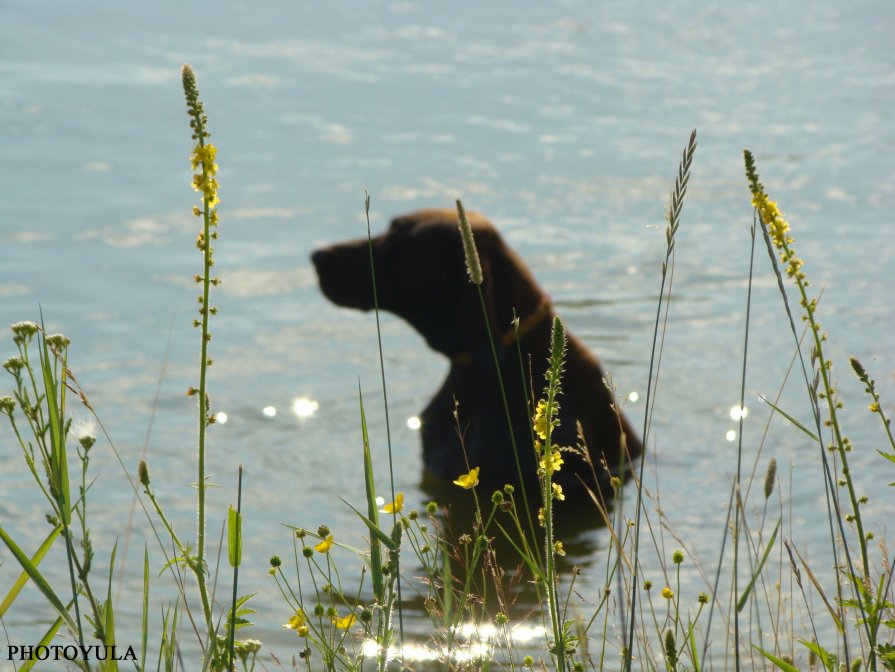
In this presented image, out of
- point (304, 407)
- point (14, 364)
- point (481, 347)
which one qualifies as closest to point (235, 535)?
point (14, 364)

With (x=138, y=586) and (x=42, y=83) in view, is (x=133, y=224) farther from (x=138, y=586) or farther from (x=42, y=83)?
(x=138, y=586)

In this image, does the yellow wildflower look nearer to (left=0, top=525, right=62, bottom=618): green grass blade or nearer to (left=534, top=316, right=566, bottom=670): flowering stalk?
(left=534, top=316, right=566, bottom=670): flowering stalk

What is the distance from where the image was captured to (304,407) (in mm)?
6281

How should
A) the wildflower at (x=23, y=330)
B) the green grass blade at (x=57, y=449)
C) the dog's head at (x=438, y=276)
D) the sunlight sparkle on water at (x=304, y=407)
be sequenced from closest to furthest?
the green grass blade at (x=57, y=449)
the wildflower at (x=23, y=330)
the dog's head at (x=438, y=276)
the sunlight sparkle on water at (x=304, y=407)

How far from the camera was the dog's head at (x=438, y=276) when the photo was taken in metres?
5.60

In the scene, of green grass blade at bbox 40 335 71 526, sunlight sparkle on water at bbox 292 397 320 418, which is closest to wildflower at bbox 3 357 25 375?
green grass blade at bbox 40 335 71 526

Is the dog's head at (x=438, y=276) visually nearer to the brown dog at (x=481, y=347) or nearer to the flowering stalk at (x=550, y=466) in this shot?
the brown dog at (x=481, y=347)

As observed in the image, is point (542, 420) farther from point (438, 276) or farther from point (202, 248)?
point (438, 276)

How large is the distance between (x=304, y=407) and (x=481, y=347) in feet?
3.50

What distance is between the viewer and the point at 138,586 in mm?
4469

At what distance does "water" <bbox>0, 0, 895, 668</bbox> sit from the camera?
5.64m

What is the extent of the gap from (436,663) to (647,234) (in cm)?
557

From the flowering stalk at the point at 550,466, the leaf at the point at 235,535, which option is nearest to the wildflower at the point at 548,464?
the flowering stalk at the point at 550,466

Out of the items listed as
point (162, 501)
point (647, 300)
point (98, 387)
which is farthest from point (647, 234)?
point (162, 501)
